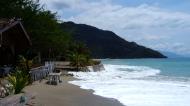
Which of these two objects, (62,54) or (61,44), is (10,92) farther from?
(62,54)

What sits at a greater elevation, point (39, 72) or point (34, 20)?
point (34, 20)

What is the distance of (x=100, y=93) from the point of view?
72.1 ft

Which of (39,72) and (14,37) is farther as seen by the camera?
(39,72)

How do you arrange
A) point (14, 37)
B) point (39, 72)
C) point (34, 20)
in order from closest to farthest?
1. point (14, 37)
2. point (39, 72)
3. point (34, 20)

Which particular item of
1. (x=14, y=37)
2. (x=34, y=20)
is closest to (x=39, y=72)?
(x=14, y=37)

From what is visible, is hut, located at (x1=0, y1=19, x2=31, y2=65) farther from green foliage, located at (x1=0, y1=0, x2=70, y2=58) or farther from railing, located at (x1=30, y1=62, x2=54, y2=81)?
green foliage, located at (x1=0, y1=0, x2=70, y2=58)

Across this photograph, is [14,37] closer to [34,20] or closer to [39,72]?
[39,72]

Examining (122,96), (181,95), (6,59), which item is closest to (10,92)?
(122,96)

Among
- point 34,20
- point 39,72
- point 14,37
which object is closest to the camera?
point 14,37

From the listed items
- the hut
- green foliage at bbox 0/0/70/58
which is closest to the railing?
the hut

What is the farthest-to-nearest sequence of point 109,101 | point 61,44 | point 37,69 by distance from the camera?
point 61,44, point 37,69, point 109,101

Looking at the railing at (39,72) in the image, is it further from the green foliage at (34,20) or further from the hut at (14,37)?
the green foliage at (34,20)

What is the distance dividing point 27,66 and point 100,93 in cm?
519

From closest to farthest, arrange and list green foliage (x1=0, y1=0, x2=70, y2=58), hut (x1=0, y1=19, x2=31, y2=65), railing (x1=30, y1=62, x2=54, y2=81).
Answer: hut (x1=0, y1=19, x2=31, y2=65) → railing (x1=30, y1=62, x2=54, y2=81) → green foliage (x1=0, y1=0, x2=70, y2=58)
